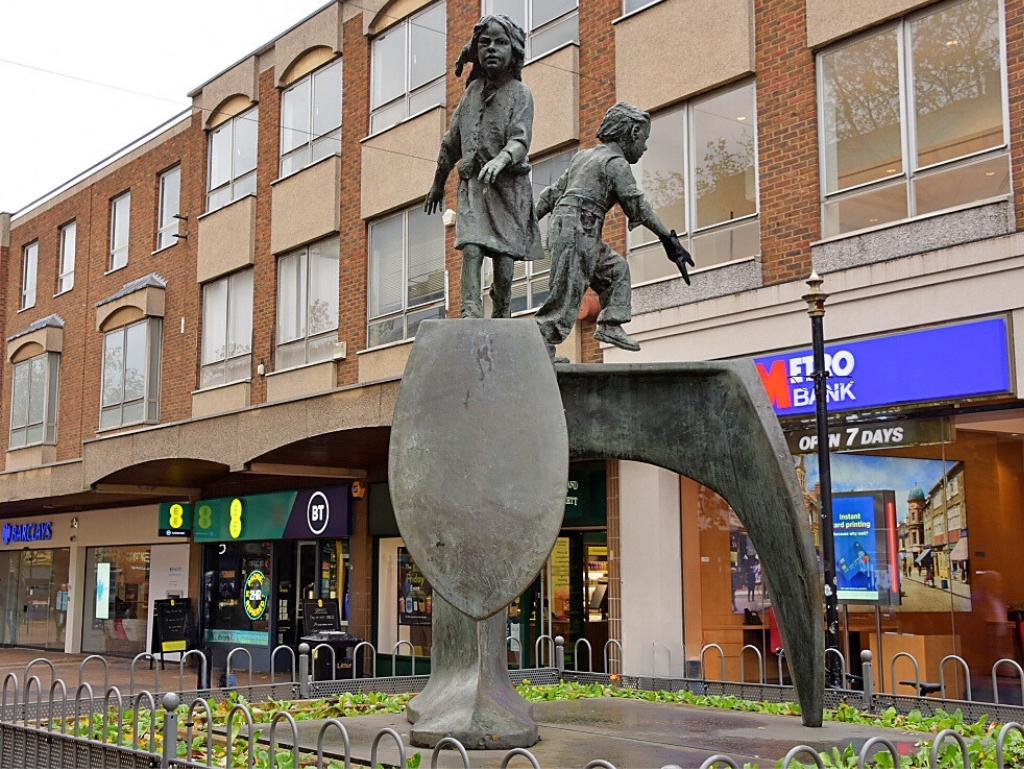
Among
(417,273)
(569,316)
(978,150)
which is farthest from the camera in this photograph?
(417,273)

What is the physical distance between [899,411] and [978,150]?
2.83 m

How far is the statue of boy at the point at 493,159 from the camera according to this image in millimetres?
7477

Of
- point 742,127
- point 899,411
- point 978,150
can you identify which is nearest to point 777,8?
point 742,127

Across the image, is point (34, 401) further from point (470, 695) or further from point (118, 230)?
point (470, 695)

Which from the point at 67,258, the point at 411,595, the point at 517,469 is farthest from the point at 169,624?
the point at 67,258

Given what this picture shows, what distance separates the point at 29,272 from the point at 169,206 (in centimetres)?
828

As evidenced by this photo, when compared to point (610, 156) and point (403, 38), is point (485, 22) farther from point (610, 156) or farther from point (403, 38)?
point (403, 38)

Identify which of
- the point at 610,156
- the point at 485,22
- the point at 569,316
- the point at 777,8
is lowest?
the point at 569,316

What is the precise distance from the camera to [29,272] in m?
32.9

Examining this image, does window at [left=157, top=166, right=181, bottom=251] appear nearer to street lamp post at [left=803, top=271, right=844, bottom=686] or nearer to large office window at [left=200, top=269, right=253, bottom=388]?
large office window at [left=200, top=269, right=253, bottom=388]

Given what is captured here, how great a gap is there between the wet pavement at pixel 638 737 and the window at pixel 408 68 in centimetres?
1272

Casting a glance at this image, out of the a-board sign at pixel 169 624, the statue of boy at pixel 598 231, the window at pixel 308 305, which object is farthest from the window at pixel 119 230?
the statue of boy at pixel 598 231

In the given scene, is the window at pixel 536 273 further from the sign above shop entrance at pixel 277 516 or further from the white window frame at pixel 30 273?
the white window frame at pixel 30 273

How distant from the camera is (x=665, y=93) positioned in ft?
50.6
